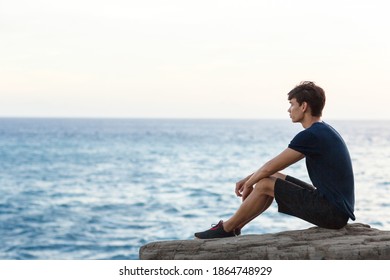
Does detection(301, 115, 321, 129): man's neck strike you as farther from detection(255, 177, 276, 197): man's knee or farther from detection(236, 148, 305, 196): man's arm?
detection(255, 177, 276, 197): man's knee

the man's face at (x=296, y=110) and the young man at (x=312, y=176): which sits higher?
the man's face at (x=296, y=110)

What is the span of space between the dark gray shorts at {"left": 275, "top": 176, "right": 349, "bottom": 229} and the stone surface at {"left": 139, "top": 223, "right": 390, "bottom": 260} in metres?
0.20

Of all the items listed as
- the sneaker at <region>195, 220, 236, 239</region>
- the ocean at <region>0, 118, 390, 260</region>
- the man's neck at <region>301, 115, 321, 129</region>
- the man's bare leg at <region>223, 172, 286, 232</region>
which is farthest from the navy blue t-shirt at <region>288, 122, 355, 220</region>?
the ocean at <region>0, 118, 390, 260</region>

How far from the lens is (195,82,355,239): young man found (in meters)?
6.53

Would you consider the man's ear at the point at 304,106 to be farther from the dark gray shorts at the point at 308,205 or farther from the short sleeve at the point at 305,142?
the dark gray shorts at the point at 308,205

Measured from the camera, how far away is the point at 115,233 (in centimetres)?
2658

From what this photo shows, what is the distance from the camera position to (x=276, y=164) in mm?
6586

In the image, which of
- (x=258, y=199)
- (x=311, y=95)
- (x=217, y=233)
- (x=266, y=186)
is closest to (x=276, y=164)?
(x=266, y=186)

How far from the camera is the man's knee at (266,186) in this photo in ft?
22.3

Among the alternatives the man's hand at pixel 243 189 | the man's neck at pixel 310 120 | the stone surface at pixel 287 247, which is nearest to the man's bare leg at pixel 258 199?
the man's hand at pixel 243 189

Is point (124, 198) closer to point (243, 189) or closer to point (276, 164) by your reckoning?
point (243, 189)

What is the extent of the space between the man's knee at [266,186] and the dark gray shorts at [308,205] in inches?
2.1
